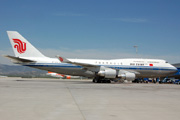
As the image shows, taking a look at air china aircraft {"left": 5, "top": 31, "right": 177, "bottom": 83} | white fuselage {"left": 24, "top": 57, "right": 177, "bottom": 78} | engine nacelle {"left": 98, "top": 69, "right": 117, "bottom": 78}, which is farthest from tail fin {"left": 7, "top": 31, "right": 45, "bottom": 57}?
engine nacelle {"left": 98, "top": 69, "right": 117, "bottom": 78}

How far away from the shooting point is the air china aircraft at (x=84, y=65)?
3111cm

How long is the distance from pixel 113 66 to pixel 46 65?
1061 cm

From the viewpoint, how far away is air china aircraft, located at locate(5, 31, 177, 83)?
31.1 m

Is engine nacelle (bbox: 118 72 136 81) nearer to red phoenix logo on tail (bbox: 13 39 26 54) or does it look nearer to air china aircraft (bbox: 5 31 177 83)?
air china aircraft (bbox: 5 31 177 83)

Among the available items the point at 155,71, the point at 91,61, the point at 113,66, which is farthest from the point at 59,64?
the point at 155,71

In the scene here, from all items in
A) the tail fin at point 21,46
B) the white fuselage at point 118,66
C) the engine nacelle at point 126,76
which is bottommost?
the engine nacelle at point 126,76

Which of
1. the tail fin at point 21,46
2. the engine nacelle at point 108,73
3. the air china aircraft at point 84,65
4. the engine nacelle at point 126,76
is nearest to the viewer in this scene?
the engine nacelle at point 108,73

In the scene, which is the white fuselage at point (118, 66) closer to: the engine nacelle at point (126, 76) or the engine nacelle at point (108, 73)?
the engine nacelle at point (126, 76)

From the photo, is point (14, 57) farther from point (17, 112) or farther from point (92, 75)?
point (17, 112)

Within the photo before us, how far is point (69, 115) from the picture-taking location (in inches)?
276

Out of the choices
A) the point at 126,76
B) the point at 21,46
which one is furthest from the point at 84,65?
the point at 21,46

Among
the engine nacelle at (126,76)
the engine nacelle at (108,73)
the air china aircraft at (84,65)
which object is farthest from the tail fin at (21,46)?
the engine nacelle at (126,76)

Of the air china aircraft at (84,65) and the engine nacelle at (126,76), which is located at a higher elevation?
the air china aircraft at (84,65)

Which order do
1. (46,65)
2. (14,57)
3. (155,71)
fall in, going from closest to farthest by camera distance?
(14,57), (46,65), (155,71)
